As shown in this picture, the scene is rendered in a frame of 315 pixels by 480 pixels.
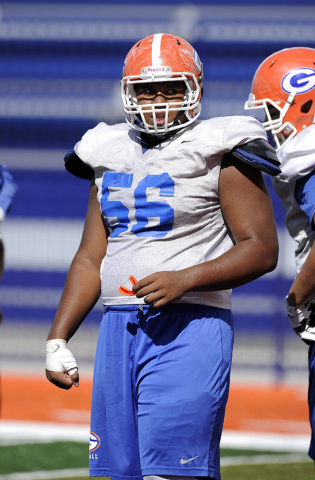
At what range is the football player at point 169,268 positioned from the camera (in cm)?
194

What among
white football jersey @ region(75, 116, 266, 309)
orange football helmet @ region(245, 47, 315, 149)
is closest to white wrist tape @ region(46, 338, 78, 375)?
white football jersey @ region(75, 116, 266, 309)

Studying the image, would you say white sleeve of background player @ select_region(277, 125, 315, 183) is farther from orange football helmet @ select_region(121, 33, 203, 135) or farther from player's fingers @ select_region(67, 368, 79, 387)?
player's fingers @ select_region(67, 368, 79, 387)

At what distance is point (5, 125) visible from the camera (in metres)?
7.37

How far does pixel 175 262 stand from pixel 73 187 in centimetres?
480

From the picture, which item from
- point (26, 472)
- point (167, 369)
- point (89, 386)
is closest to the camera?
point (167, 369)

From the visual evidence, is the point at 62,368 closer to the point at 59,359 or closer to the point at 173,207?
the point at 59,359

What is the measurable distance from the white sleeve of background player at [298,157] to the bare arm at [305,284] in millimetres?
237

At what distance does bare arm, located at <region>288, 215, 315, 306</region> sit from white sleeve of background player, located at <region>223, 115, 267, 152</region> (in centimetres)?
49

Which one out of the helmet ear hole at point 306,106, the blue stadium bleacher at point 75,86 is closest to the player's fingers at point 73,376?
the helmet ear hole at point 306,106

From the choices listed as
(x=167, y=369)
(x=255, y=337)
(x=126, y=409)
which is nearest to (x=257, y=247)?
(x=167, y=369)

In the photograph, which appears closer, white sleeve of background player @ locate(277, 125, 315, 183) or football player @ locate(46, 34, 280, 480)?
football player @ locate(46, 34, 280, 480)

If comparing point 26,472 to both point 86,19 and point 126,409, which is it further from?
point 86,19

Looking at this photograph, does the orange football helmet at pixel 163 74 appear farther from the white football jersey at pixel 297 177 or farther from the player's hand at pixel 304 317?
the player's hand at pixel 304 317

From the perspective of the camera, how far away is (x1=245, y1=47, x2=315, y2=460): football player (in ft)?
7.91
